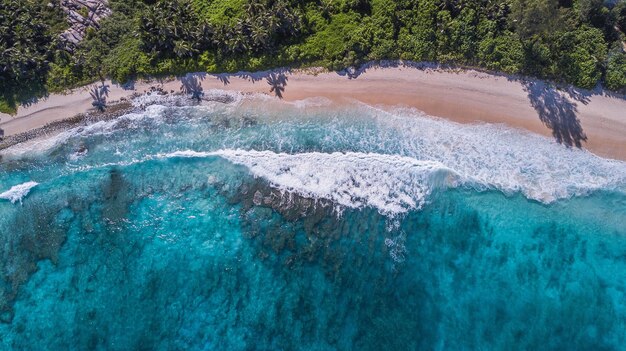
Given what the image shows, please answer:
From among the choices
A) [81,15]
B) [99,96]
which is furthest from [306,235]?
[81,15]

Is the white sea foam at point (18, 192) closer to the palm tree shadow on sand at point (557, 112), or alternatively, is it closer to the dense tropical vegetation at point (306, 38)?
the dense tropical vegetation at point (306, 38)

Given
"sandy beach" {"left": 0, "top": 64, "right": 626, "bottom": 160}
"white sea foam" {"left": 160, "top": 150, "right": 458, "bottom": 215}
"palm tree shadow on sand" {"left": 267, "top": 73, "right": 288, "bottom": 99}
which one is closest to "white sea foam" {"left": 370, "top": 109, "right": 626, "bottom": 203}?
"sandy beach" {"left": 0, "top": 64, "right": 626, "bottom": 160}

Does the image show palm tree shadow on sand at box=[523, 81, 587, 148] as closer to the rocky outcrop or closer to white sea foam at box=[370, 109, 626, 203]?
white sea foam at box=[370, 109, 626, 203]

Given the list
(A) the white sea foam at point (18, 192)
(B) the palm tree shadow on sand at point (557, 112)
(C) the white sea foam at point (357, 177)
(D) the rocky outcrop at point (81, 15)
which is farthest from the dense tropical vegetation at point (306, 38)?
(C) the white sea foam at point (357, 177)

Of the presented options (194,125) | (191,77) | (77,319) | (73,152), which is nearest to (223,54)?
(191,77)

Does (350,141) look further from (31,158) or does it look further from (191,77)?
(31,158)
